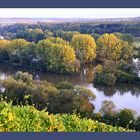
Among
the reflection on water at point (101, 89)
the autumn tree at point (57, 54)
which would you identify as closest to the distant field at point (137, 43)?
the reflection on water at point (101, 89)

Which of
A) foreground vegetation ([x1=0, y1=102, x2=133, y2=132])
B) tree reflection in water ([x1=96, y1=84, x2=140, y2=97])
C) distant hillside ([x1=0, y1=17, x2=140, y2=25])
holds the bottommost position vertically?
foreground vegetation ([x1=0, y1=102, x2=133, y2=132])

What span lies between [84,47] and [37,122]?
116cm

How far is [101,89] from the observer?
10.9ft

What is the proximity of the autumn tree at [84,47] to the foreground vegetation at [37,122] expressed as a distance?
0.76 m

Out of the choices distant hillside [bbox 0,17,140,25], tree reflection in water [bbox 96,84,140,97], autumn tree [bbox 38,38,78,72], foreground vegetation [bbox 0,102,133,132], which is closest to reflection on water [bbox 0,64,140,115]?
tree reflection in water [bbox 96,84,140,97]

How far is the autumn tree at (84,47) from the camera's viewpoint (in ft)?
11.6

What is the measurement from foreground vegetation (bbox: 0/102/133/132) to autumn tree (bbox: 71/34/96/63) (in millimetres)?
761

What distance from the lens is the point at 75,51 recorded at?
3.65 m

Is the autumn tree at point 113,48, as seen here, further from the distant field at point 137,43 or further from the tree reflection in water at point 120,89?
the tree reflection in water at point 120,89

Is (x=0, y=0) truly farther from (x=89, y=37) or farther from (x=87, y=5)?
(x=89, y=37)

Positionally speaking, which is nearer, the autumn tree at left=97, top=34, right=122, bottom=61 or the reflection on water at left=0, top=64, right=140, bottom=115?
the reflection on water at left=0, top=64, right=140, bottom=115

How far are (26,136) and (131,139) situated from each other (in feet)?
2.13

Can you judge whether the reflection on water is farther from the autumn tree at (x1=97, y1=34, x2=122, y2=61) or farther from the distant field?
the distant field

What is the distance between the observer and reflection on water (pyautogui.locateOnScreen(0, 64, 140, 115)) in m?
3.23
